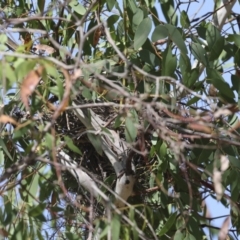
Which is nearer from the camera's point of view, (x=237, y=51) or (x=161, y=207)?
(x=237, y=51)

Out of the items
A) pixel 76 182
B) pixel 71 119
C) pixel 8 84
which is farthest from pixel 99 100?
pixel 8 84

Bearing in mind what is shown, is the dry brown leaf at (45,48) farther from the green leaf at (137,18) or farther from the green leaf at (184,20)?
the green leaf at (184,20)

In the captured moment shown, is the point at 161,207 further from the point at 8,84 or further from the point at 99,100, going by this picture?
the point at 8,84

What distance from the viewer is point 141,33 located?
74.9 inches

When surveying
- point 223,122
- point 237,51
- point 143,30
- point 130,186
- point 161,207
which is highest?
point 143,30

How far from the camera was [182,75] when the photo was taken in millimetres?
→ 1925

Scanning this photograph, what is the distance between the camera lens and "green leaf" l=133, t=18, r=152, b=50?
1895 millimetres

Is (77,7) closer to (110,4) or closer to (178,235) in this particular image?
(110,4)

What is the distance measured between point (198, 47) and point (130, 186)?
1.36 ft

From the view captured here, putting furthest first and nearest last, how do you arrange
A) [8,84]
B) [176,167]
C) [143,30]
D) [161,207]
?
[161,207], [176,167], [143,30], [8,84]

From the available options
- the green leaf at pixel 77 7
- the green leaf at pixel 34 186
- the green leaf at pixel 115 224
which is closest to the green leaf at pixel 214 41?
the green leaf at pixel 77 7

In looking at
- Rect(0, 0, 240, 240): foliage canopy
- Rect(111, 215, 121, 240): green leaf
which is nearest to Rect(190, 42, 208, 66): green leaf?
Rect(0, 0, 240, 240): foliage canopy

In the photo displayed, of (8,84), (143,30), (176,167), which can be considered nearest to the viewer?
(8,84)

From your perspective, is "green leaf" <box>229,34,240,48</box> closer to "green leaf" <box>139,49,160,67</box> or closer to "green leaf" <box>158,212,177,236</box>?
"green leaf" <box>139,49,160,67</box>
